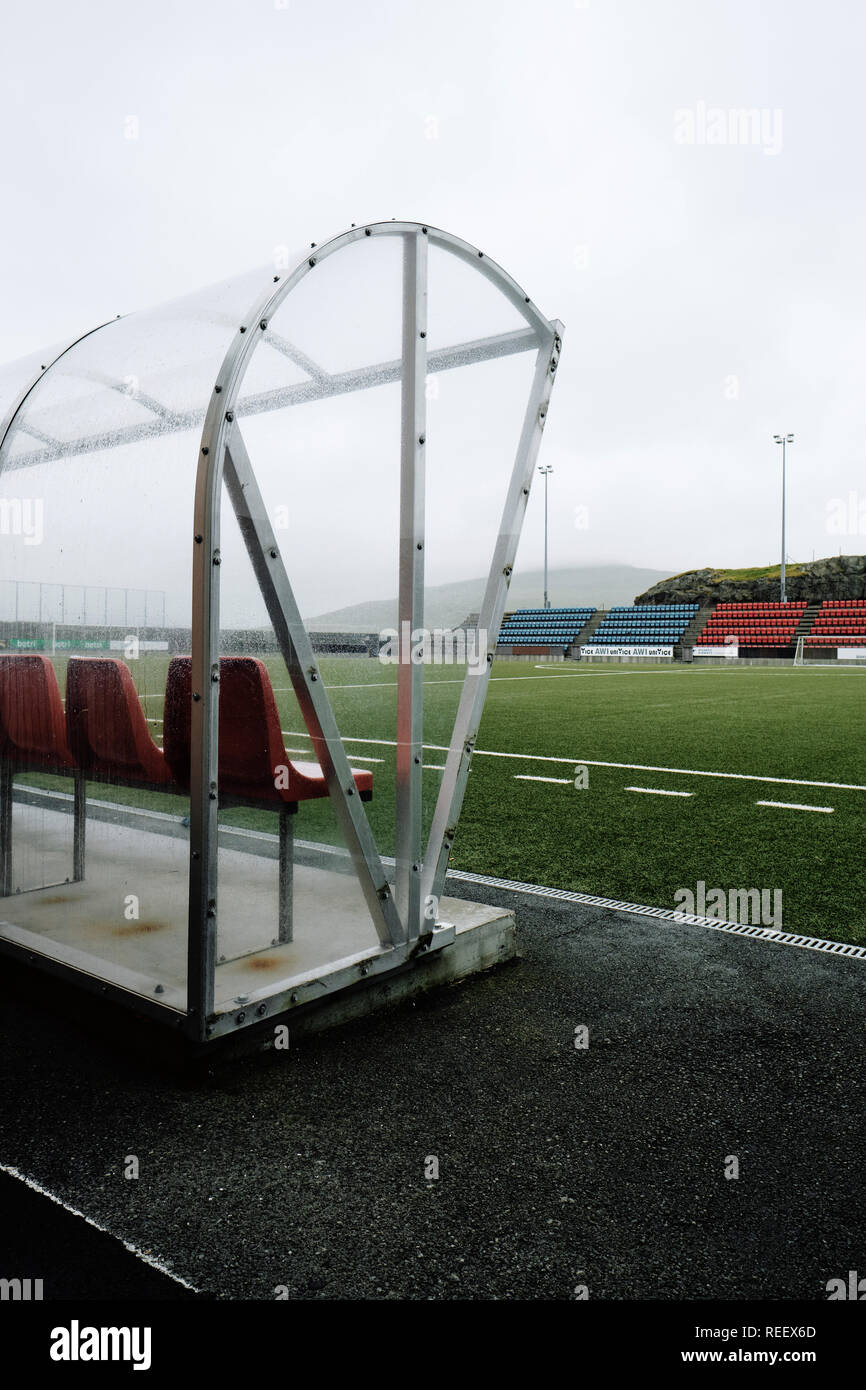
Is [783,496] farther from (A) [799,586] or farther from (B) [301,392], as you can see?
(B) [301,392]

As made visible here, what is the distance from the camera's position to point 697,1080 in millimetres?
2428

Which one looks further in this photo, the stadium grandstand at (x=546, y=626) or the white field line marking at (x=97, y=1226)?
the stadium grandstand at (x=546, y=626)

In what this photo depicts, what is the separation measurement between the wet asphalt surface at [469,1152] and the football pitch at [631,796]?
71 cm

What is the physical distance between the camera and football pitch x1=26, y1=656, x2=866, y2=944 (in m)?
2.87

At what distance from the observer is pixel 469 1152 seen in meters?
2.07

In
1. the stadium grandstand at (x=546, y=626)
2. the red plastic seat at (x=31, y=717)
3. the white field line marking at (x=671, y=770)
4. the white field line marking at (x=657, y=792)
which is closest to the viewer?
the red plastic seat at (x=31, y=717)

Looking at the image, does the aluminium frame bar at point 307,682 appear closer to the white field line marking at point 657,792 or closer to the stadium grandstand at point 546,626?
the white field line marking at point 657,792

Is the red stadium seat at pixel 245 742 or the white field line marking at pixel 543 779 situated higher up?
the red stadium seat at pixel 245 742

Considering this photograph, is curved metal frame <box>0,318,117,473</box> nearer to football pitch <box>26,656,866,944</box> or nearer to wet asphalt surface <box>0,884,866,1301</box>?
football pitch <box>26,656,866,944</box>

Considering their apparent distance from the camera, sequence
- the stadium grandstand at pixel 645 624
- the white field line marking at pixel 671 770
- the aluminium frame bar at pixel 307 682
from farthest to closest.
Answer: the stadium grandstand at pixel 645 624 → the white field line marking at pixel 671 770 → the aluminium frame bar at pixel 307 682

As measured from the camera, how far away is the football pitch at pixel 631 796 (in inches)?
113

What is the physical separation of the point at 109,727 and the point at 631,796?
14.6 ft

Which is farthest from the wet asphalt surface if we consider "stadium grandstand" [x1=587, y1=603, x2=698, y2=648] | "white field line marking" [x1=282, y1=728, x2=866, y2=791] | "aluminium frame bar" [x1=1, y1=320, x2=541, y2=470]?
"stadium grandstand" [x1=587, y1=603, x2=698, y2=648]

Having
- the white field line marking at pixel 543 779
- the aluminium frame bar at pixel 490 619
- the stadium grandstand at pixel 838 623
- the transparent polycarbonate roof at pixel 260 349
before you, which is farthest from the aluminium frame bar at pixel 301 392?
the stadium grandstand at pixel 838 623
